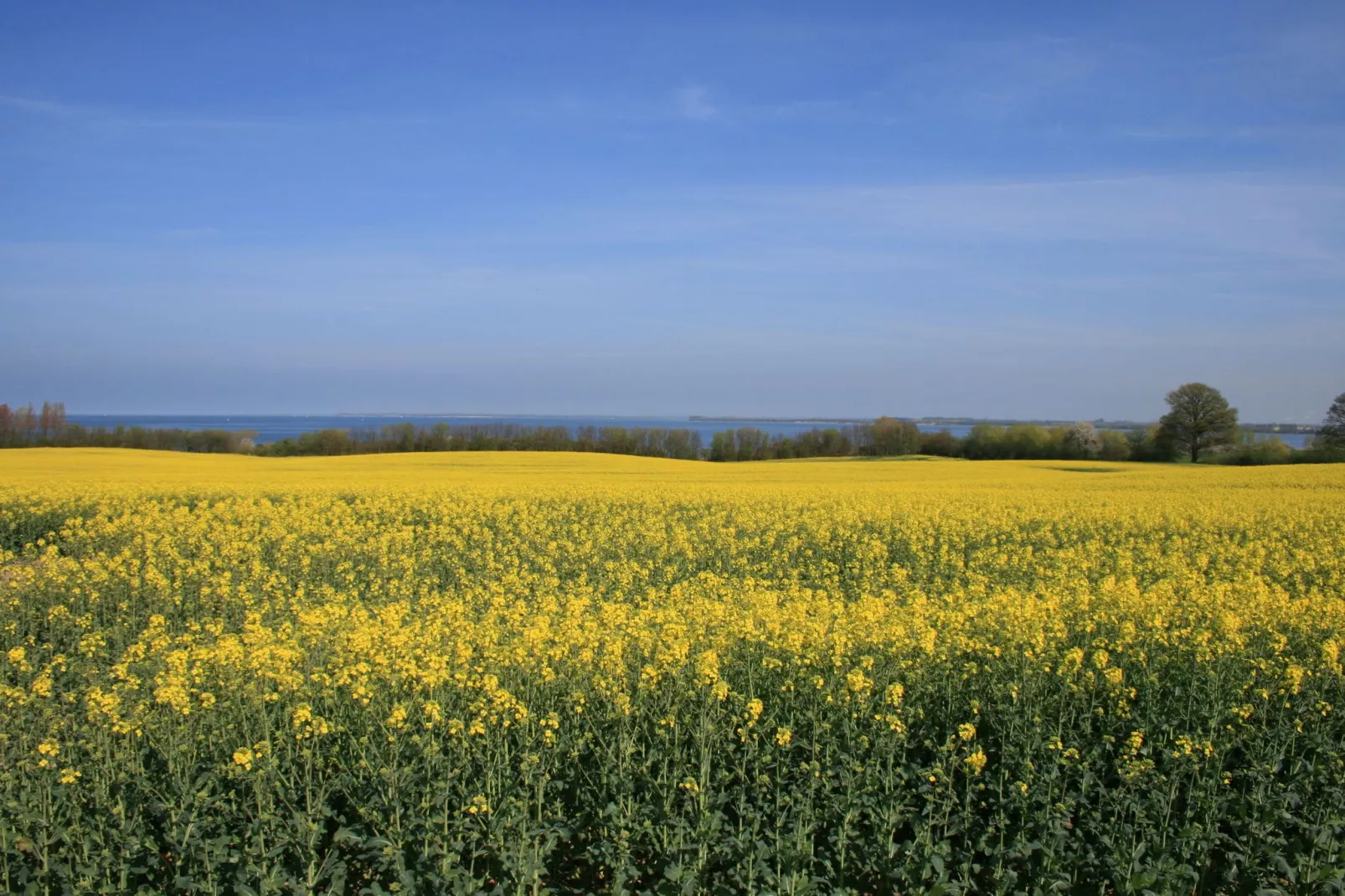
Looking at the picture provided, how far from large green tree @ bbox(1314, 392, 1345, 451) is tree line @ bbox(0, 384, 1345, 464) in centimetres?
6

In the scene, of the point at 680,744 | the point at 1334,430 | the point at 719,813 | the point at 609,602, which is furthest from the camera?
the point at 1334,430

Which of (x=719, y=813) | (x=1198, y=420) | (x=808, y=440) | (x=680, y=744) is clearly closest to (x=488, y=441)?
(x=808, y=440)

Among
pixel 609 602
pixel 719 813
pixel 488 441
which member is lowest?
pixel 719 813

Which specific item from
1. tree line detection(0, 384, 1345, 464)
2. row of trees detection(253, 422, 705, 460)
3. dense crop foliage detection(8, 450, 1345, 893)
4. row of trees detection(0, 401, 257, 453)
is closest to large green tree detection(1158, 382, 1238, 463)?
tree line detection(0, 384, 1345, 464)

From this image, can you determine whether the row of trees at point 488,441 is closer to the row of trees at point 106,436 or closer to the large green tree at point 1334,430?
the row of trees at point 106,436

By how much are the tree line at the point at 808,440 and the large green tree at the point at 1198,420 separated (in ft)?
0.20

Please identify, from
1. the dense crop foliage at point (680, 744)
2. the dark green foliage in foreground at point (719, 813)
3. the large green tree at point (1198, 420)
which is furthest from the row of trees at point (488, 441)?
the dark green foliage in foreground at point (719, 813)

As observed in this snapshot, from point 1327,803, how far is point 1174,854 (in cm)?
144

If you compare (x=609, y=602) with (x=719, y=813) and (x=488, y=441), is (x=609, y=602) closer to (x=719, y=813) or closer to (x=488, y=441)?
(x=719, y=813)

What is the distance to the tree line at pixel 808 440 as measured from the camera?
58.7 metres

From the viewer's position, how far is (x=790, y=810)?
5.30m

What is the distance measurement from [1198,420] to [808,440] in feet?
91.5

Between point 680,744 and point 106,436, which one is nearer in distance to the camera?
point 680,744

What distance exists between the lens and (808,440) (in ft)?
224
